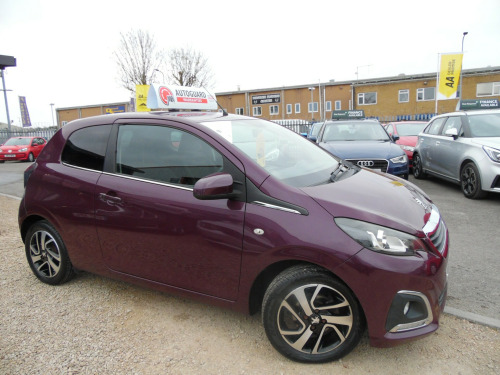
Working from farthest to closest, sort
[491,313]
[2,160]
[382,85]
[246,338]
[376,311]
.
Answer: [382,85]
[2,160]
[491,313]
[246,338]
[376,311]

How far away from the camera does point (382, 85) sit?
37.2 m

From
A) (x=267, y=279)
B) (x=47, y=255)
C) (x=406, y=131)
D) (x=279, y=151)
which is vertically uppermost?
(x=279, y=151)

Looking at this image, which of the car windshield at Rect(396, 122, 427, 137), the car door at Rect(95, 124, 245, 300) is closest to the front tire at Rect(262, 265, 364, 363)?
the car door at Rect(95, 124, 245, 300)

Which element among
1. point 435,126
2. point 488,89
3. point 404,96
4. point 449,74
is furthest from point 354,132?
point 488,89

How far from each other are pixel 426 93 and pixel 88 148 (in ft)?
126

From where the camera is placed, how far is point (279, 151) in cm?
295

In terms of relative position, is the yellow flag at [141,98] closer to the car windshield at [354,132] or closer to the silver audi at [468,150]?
the car windshield at [354,132]

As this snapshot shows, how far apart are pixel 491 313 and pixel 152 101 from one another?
4.07 meters

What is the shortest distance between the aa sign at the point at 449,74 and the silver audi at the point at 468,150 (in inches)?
727

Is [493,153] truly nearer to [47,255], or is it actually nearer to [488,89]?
[47,255]

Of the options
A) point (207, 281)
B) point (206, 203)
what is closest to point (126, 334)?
point (207, 281)

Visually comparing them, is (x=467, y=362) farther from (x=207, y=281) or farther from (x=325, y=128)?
(x=325, y=128)

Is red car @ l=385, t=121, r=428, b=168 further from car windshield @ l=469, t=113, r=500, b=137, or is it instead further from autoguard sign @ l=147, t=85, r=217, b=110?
autoguard sign @ l=147, t=85, r=217, b=110

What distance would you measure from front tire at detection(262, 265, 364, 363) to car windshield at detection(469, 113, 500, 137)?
615 centimetres
